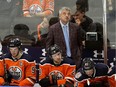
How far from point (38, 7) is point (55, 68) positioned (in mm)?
1191

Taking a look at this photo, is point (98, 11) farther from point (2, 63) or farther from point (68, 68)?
point (2, 63)

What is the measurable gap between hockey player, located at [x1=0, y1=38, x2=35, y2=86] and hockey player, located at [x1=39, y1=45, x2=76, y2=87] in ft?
0.68

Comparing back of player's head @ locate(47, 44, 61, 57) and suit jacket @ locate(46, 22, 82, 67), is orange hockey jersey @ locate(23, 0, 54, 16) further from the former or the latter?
back of player's head @ locate(47, 44, 61, 57)

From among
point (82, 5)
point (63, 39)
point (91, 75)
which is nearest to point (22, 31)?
point (63, 39)

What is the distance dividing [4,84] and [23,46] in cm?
128

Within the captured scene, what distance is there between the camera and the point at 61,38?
561cm

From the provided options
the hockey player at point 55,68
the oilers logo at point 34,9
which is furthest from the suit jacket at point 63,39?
the oilers logo at point 34,9

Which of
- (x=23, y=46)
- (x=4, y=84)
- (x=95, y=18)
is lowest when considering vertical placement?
(x=4, y=84)

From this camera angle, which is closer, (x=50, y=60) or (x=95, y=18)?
(x=50, y=60)

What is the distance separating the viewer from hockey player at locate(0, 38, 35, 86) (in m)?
5.30

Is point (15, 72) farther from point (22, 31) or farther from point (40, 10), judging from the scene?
point (40, 10)

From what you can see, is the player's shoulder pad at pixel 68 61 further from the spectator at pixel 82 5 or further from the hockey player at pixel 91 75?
the spectator at pixel 82 5

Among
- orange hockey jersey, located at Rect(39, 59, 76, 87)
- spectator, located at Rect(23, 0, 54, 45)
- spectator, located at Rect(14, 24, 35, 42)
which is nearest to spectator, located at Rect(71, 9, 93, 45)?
spectator, located at Rect(23, 0, 54, 45)

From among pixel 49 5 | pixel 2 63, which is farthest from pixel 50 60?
pixel 49 5
